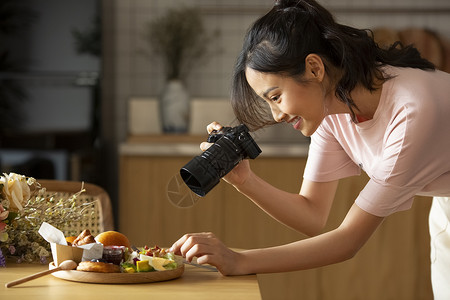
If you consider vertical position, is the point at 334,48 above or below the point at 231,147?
above

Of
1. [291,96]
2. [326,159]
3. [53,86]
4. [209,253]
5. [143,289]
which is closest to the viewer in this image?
[143,289]

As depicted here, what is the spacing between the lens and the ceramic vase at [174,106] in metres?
3.39

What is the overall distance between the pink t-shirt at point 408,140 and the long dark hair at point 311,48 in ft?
0.16

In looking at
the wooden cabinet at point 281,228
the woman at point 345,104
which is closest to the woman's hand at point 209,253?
the woman at point 345,104

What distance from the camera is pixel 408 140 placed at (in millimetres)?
1353

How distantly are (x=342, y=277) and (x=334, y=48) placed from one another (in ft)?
5.94

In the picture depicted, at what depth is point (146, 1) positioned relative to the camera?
3598mm

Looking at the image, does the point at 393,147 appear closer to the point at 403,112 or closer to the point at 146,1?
the point at 403,112

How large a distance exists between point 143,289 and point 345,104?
23.7 inches

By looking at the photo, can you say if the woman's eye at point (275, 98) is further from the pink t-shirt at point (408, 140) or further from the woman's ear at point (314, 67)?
the pink t-shirt at point (408, 140)

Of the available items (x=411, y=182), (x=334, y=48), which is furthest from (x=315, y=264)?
(x=334, y=48)

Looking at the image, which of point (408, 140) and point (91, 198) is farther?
point (91, 198)

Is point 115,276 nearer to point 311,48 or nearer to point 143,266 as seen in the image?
point 143,266

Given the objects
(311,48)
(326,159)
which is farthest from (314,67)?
(326,159)
